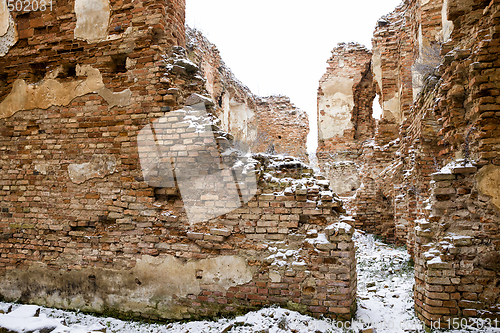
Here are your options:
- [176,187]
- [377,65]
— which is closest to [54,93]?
[176,187]

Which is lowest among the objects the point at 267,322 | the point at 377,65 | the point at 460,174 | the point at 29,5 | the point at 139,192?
the point at 267,322

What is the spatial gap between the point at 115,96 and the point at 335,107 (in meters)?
11.0

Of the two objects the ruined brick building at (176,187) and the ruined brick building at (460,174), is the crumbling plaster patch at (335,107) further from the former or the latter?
the ruined brick building at (176,187)

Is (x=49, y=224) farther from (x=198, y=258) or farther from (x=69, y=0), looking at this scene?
(x=69, y=0)

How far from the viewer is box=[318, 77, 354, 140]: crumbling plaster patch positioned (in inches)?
509

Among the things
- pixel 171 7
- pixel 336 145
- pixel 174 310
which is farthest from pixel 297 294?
pixel 336 145

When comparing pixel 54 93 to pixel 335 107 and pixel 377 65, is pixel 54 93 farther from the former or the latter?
pixel 335 107

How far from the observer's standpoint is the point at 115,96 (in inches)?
152

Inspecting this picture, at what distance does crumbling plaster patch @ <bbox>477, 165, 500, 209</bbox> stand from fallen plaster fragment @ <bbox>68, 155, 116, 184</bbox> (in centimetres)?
421

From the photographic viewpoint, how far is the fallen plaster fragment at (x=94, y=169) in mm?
3816

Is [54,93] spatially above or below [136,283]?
above

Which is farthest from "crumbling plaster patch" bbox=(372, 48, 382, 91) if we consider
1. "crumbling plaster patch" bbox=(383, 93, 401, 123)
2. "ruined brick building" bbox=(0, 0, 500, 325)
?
"ruined brick building" bbox=(0, 0, 500, 325)

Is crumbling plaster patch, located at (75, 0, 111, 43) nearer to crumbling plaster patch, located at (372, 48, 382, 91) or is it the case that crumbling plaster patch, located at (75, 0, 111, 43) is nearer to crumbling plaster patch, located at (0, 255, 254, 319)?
crumbling plaster patch, located at (0, 255, 254, 319)

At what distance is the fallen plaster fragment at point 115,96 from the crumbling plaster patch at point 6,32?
180 centimetres
